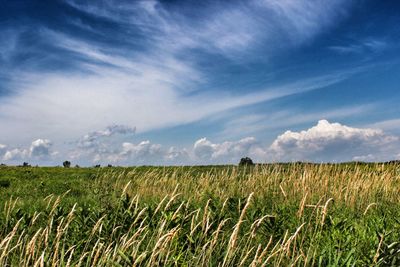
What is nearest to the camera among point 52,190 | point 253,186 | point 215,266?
point 215,266

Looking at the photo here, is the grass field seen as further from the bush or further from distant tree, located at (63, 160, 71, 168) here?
distant tree, located at (63, 160, 71, 168)

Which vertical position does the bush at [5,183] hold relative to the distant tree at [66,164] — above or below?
below

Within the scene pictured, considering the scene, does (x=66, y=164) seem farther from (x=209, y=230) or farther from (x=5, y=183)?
(x=209, y=230)

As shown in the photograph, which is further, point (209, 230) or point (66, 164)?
point (66, 164)

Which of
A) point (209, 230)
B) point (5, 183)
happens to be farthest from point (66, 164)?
point (209, 230)

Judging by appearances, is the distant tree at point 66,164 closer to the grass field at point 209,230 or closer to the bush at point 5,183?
the bush at point 5,183

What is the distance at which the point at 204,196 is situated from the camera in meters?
11.4

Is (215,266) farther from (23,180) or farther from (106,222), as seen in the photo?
(23,180)

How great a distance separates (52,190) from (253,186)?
9319mm

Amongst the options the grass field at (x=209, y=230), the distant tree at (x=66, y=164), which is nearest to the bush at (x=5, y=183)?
the grass field at (x=209, y=230)

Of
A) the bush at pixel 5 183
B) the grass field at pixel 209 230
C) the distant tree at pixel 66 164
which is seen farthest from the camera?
the distant tree at pixel 66 164

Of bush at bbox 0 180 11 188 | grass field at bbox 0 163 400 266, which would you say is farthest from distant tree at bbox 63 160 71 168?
grass field at bbox 0 163 400 266

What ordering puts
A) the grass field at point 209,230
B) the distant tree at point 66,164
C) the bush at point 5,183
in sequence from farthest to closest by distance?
the distant tree at point 66,164, the bush at point 5,183, the grass field at point 209,230

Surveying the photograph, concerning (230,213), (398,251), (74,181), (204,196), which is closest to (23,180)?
(74,181)
